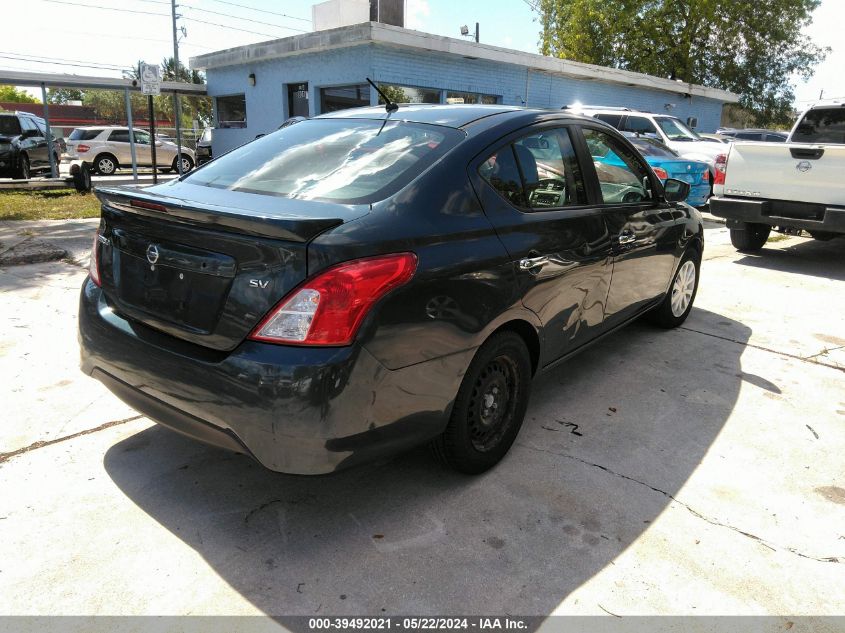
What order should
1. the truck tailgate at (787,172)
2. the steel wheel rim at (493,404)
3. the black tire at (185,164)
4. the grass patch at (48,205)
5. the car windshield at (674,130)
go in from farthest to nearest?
the black tire at (185,164)
the car windshield at (674,130)
the grass patch at (48,205)
the truck tailgate at (787,172)
the steel wheel rim at (493,404)

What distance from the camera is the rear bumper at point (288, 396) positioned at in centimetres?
216

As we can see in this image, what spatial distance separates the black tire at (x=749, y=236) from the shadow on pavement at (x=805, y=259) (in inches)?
6.1

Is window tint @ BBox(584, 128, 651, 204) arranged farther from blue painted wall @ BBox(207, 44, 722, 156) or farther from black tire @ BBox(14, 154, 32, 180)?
black tire @ BBox(14, 154, 32, 180)

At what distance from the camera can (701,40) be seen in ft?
103

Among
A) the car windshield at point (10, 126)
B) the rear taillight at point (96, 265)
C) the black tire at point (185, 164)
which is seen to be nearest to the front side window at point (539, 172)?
the rear taillight at point (96, 265)

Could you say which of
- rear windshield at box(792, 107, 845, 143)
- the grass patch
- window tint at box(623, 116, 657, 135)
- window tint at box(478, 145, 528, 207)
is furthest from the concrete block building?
window tint at box(478, 145, 528, 207)

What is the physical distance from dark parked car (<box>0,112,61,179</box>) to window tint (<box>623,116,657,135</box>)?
1437 centimetres

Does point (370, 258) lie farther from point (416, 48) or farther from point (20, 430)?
point (416, 48)

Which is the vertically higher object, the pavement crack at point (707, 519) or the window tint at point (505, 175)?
the window tint at point (505, 175)

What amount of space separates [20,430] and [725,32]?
36117mm

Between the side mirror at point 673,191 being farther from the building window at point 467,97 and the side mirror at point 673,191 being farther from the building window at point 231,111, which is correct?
the building window at point 231,111

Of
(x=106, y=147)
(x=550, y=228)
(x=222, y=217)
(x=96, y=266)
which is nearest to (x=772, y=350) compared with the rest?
(x=550, y=228)

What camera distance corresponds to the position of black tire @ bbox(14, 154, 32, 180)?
15.3m

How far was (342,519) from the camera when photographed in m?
2.70
